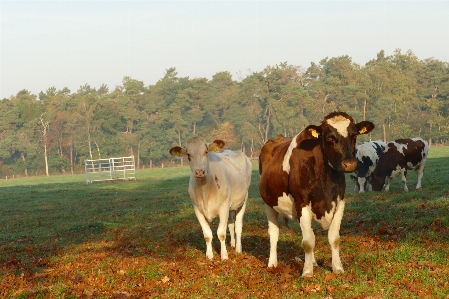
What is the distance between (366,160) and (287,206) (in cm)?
1717

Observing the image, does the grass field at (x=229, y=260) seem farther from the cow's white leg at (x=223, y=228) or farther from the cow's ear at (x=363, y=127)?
the cow's ear at (x=363, y=127)

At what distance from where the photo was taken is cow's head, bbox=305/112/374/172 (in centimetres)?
891

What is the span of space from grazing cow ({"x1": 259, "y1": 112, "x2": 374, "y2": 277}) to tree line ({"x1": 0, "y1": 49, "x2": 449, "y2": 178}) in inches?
3767

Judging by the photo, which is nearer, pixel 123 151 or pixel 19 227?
pixel 19 227

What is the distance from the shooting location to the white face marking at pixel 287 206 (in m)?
9.95

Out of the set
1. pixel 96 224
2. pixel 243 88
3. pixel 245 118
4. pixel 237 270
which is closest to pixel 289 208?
pixel 237 270

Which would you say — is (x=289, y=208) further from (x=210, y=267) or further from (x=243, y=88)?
(x=243, y=88)

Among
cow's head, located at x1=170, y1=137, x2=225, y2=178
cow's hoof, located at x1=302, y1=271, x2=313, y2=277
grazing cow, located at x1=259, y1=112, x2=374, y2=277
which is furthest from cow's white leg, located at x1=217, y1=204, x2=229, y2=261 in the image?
cow's hoof, located at x1=302, y1=271, x2=313, y2=277

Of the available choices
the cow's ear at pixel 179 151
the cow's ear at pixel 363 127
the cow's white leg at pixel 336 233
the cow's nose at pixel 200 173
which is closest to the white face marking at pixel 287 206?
the cow's white leg at pixel 336 233

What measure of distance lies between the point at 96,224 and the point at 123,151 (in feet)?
324

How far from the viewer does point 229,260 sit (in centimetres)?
1144

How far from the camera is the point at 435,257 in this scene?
9.49m

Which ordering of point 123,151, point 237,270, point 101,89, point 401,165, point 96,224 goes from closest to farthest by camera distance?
point 237,270 → point 96,224 → point 401,165 → point 123,151 → point 101,89

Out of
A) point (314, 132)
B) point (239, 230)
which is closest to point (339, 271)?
point (314, 132)
